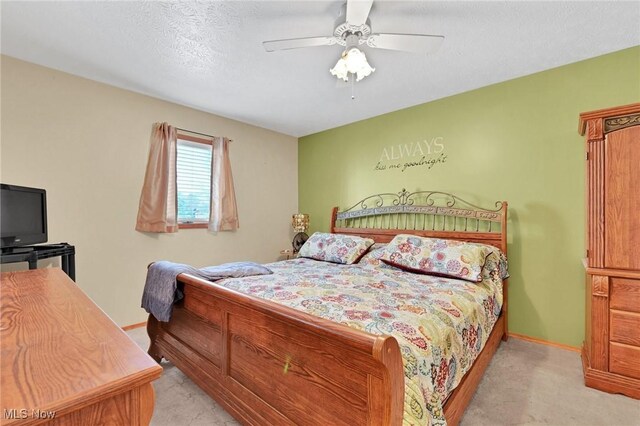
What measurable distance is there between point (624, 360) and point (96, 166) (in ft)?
15.1

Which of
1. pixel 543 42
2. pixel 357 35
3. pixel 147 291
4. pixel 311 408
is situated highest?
pixel 543 42

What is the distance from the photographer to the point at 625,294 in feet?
6.25

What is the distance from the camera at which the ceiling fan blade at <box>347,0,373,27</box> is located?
5.25ft

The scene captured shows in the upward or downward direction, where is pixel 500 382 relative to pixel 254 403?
downward

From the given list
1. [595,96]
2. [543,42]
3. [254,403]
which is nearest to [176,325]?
[254,403]

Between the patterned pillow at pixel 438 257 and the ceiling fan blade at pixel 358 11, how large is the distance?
191 cm

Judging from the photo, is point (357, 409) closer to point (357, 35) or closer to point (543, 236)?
point (357, 35)

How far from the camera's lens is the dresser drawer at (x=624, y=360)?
6.08ft

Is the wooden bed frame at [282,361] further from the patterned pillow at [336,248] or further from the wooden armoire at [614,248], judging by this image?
the patterned pillow at [336,248]

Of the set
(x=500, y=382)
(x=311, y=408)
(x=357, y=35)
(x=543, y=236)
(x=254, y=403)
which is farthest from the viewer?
(x=543, y=236)

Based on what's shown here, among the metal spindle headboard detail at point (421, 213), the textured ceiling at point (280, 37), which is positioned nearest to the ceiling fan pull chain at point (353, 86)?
the textured ceiling at point (280, 37)

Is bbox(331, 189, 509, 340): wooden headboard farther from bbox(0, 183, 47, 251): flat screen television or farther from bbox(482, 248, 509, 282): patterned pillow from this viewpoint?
bbox(0, 183, 47, 251): flat screen television

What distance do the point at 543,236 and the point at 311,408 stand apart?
102 inches

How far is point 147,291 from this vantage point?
85.7 inches
